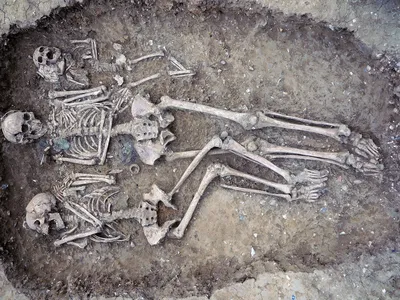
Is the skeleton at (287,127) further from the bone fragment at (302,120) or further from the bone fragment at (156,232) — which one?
the bone fragment at (156,232)

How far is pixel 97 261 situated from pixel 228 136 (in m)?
1.88

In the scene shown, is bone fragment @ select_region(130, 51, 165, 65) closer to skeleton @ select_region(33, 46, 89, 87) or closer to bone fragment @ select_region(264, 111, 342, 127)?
skeleton @ select_region(33, 46, 89, 87)

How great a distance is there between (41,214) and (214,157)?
1.80 metres

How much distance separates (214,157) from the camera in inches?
185

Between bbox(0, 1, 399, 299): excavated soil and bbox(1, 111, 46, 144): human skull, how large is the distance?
20 cm

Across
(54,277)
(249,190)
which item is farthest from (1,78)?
(249,190)

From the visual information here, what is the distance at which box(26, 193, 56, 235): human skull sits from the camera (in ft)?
15.1

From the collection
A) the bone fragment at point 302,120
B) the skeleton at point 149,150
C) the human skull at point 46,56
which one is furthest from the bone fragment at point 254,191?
the human skull at point 46,56

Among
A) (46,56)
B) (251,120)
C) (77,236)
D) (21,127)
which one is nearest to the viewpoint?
(251,120)

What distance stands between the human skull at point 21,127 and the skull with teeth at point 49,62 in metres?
0.43

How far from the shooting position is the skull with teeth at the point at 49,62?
183 inches

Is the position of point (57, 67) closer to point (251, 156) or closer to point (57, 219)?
point (57, 219)

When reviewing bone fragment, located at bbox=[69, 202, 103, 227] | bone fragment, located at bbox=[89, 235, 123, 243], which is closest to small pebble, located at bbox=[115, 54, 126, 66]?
bone fragment, located at bbox=[69, 202, 103, 227]

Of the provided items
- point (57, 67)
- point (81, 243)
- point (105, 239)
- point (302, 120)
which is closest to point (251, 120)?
point (302, 120)
